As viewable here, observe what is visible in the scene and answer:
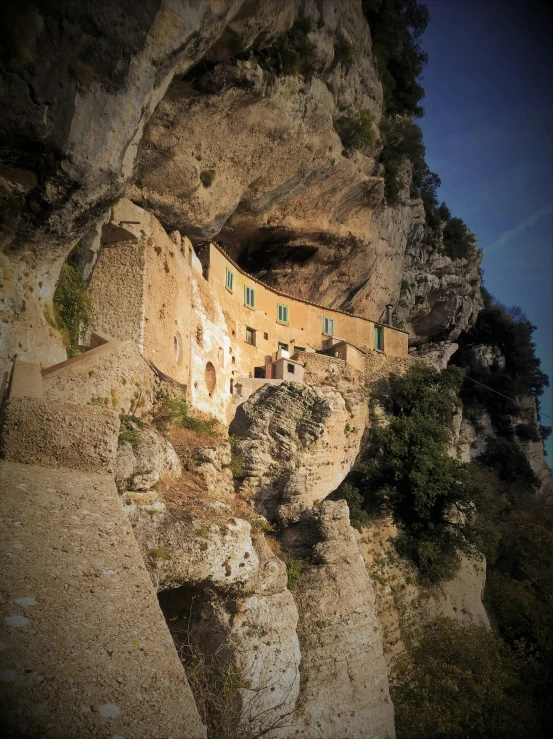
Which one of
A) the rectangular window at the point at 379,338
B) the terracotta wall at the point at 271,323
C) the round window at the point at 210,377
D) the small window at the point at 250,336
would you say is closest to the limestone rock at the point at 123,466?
the round window at the point at 210,377

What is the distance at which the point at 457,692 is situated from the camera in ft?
45.1

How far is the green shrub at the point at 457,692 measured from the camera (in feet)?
42.1

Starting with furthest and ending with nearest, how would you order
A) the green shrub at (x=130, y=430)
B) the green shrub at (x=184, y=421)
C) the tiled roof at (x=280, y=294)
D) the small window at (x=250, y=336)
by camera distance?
the small window at (x=250, y=336) → the tiled roof at (x=280, y=294) → the green shrub at (x=184, y=421) → the green shrub at (x=130, y=430)

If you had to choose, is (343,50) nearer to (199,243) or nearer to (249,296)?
→ (199,243)

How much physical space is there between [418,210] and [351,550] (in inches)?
975

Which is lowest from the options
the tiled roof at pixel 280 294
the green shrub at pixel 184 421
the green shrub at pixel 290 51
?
the green shrub at pixel 184 421

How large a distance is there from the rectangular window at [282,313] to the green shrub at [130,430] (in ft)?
57.4

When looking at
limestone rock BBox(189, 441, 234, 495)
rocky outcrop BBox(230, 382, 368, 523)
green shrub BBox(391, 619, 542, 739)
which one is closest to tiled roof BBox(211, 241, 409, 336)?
rocky outcrop BBox(230, 382, 368, 523)

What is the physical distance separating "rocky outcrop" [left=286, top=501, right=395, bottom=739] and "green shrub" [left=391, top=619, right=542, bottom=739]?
2830 millimetres

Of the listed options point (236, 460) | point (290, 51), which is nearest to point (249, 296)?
point (290, 51)

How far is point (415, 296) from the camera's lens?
3388 cm

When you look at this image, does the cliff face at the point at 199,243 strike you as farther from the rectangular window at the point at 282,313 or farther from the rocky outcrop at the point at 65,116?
the rectangular window at the point at 282,313

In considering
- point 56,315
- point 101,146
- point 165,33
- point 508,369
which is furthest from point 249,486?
point 508,369

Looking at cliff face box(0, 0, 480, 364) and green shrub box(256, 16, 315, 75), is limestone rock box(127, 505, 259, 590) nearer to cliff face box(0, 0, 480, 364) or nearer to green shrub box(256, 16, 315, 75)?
cliff face box(0, 0, 480, 364)
